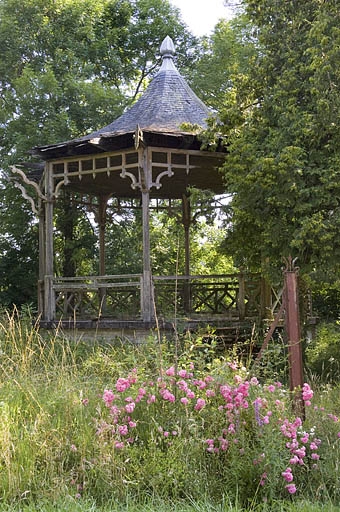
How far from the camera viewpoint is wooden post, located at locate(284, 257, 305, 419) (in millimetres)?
5051

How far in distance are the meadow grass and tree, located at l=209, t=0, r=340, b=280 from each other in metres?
A: 4.72

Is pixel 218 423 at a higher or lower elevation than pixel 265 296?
lower

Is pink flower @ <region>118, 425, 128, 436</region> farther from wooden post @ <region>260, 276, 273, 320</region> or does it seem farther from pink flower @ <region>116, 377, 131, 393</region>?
wooden post @ <region>260, 276, 273, 320</region>

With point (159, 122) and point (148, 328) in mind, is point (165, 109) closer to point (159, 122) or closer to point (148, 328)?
point (159, 122)

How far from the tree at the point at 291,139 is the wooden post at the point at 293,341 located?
379 centimetres

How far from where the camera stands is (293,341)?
17.0ft

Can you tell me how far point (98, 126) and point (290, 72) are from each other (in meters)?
9.60

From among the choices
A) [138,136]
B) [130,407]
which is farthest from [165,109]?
[130,407]

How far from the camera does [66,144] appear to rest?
11930 millimetres

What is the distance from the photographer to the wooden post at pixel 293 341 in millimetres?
5051

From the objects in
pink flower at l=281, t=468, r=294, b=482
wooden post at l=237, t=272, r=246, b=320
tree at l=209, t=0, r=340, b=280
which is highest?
tree at l=209, t=0, r=340, b=280

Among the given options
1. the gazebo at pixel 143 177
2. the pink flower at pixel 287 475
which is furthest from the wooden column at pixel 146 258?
the pink flower at pixel 287 475

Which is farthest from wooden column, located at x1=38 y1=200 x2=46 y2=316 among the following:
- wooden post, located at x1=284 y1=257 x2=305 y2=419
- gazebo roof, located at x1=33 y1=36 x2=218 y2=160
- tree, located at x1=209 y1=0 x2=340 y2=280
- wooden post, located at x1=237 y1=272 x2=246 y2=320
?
wooden post, located at x1=284 y1=257 x2=305 y2=419

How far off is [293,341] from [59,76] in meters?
15.8
